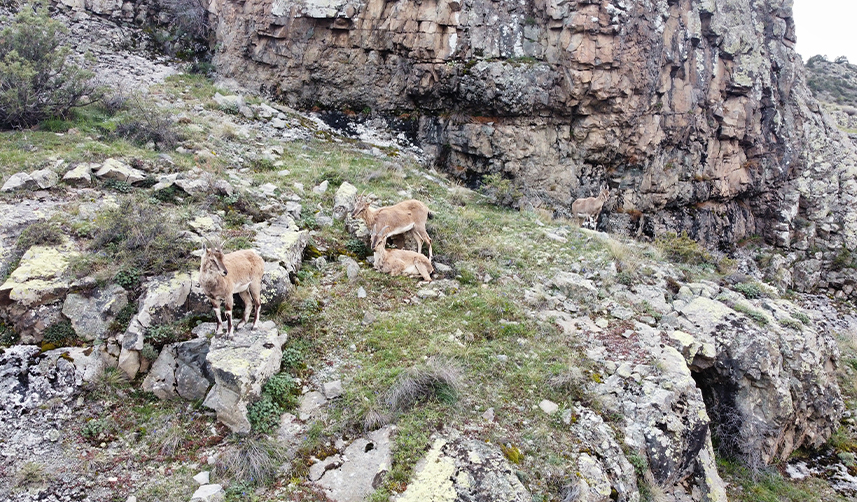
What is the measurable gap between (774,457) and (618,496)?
5101mm

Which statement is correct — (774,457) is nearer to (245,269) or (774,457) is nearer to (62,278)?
(245,269)

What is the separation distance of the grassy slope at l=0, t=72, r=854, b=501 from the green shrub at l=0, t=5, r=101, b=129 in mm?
621

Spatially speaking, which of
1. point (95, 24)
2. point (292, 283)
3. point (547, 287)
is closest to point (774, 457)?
point (547, 287)

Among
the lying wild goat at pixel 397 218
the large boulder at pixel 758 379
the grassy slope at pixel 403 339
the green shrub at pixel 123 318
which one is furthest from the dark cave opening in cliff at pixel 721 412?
the green shrub at pixel 123 318

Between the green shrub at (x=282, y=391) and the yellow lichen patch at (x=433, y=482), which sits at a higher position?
the yellow lichen patch at (x=433, y=482)

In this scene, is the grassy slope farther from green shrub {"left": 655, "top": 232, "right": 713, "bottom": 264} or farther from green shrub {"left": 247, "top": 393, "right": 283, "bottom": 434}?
green shrub {"left": 655, "top": 232, "right": 713, "bottom": 264}

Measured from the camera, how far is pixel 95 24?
766 inches

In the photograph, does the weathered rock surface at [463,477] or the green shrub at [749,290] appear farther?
the green shrub at [749,290]

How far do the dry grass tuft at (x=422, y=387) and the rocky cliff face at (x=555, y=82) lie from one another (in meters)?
10.5

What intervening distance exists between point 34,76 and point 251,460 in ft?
41.0

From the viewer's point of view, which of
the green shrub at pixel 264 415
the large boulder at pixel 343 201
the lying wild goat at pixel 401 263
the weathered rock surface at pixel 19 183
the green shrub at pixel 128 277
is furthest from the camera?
the large boulder at pixel 343 201

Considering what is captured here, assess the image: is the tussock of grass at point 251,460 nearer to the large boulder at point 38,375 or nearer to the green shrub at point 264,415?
the green shrub at point 264,415

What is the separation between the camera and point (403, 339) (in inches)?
290

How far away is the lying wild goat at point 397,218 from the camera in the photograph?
33.5 feet
